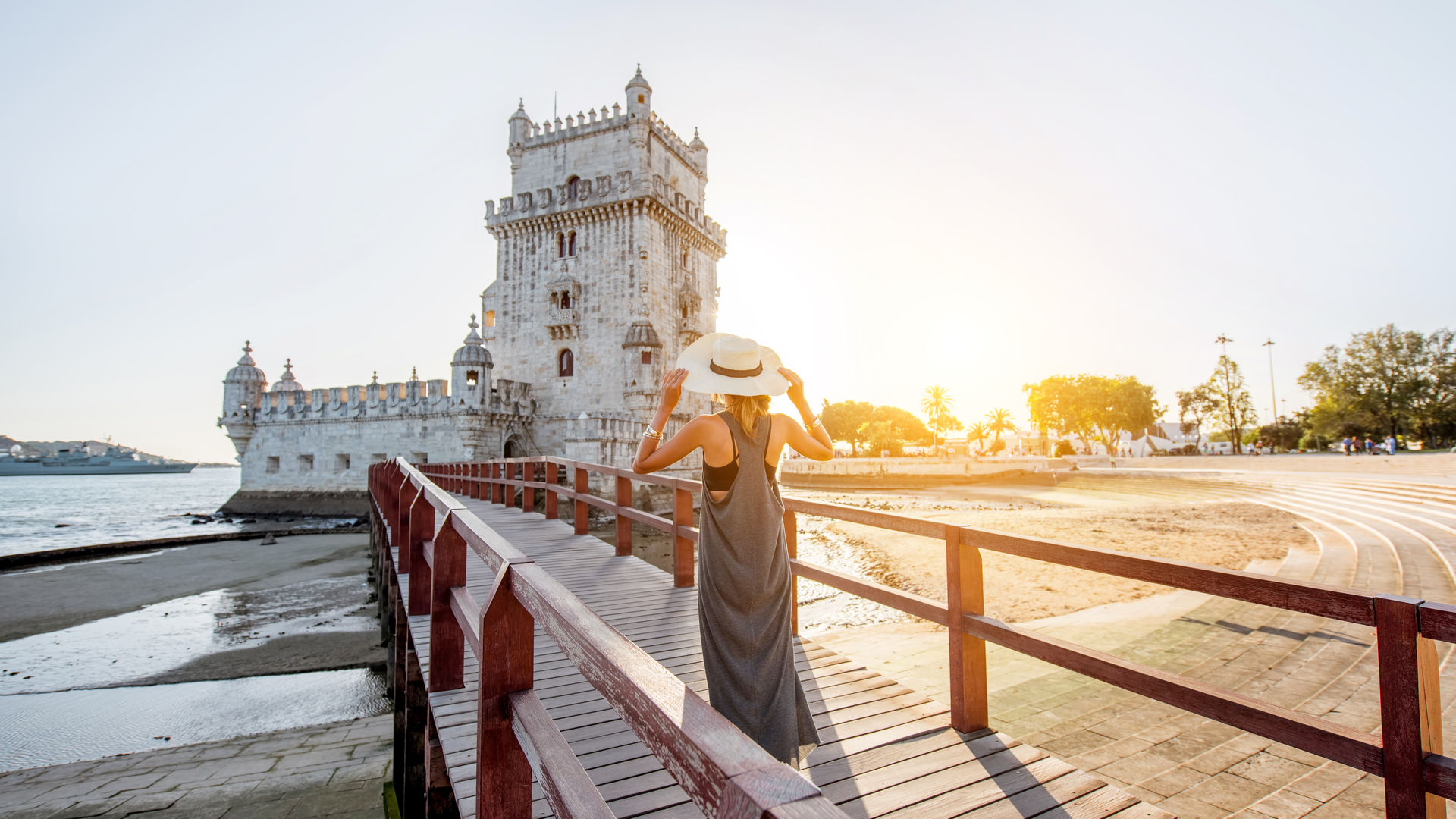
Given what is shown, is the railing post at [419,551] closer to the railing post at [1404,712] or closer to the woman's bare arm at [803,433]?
the woman's bare arm at [803,433]

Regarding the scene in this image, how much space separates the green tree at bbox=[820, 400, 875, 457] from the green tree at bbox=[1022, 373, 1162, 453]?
19034 millimetres

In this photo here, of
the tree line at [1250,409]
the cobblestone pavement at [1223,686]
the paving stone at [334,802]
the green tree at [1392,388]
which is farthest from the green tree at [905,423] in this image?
the paving stone at [334,802]

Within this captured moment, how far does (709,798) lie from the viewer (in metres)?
0.96

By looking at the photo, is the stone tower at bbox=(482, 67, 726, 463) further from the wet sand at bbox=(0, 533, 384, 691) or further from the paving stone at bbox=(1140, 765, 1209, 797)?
the paving stone at bbox=(1140, 765, 1209, 797)

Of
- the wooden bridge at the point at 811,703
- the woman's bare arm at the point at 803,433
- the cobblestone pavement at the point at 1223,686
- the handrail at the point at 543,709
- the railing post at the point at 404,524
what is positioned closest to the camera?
the handrail at the point at 543,709

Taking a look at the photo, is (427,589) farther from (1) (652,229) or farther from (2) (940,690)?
(1) (652,229)

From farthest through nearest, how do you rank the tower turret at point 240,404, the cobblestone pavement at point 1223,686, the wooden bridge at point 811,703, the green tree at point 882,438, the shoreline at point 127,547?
the green tree at point 882,438 < the tower turret at point 240,404 < the shoreline at point 127,547 < the cobblestone pavement at point 1223,686 < the wooden bridge at point 811,703

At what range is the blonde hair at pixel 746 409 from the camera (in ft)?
9.21

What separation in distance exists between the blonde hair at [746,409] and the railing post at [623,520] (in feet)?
15.6

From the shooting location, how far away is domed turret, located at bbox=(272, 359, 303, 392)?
33625mm

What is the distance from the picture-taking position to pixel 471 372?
1110 inches

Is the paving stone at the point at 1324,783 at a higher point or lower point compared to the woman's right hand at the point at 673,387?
lower

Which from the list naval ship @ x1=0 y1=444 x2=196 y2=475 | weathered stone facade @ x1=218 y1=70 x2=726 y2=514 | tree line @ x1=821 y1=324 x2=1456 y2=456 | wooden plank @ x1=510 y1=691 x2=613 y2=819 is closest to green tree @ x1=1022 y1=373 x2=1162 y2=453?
tree line @ x1=821 y1=324 x2=1456 y2=456

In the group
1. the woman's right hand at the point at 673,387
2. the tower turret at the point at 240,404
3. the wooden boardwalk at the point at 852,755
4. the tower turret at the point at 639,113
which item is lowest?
the wooden boardwalk at the point at 852,755
